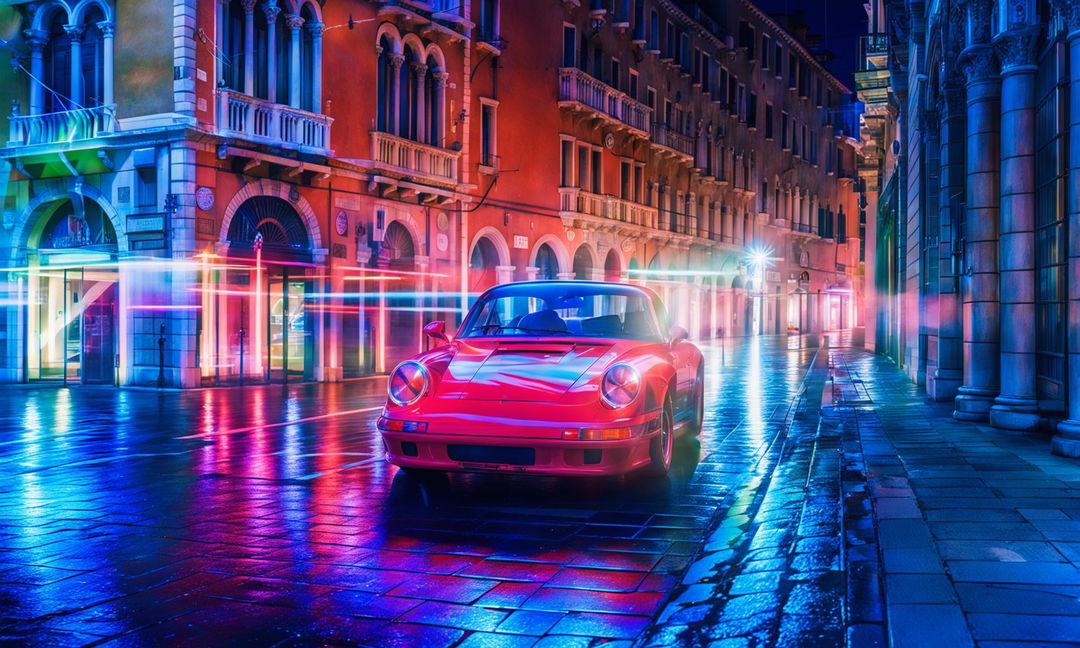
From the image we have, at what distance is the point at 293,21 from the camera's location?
22.8 m

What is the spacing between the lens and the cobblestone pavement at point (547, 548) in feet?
14.1

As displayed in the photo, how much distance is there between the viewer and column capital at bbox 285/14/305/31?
74.7 ft

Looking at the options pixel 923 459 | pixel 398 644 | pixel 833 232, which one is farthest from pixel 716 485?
pixel 833 232

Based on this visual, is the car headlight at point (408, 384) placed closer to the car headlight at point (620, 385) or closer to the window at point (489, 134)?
the car headlight at point (620, 385)

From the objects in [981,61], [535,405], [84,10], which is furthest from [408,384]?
[84,10]

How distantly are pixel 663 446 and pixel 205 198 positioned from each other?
14935 mm

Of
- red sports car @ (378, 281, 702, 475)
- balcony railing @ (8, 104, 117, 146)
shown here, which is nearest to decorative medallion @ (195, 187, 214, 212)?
balcony railing @ (8, 104, 117, 146)

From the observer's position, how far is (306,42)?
23484 mm

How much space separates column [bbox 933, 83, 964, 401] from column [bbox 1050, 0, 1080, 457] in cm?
562

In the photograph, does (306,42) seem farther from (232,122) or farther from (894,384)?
(894,384)

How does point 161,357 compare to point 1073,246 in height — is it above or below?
below

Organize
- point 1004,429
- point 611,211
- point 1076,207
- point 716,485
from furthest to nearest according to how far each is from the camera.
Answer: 1. point 611,211
2. point 1004,429
3. point 1076,207
4. point 716,485

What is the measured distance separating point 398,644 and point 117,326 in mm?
19198

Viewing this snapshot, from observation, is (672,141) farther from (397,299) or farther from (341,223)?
(341,223)
